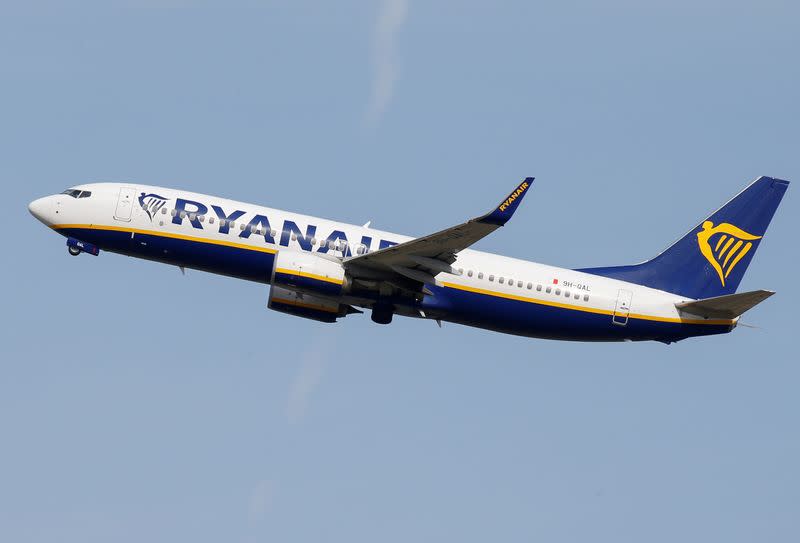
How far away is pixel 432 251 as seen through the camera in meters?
56.0

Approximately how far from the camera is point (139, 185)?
59656mm

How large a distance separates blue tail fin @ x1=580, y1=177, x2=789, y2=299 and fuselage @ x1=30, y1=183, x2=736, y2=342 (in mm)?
1941

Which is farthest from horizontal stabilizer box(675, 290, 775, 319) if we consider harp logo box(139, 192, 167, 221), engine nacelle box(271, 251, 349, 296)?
harp logo box(139, 192, 167, 221)

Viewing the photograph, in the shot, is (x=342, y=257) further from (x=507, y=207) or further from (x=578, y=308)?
(x=578, y=308)

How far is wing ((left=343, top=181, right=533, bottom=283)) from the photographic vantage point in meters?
52.3

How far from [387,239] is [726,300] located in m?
15.5

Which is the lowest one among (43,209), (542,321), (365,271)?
(542,321)

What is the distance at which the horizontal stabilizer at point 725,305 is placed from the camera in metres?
56.2

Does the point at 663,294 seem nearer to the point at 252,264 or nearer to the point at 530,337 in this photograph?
the point at 530,337

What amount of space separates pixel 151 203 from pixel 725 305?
26.4 metres

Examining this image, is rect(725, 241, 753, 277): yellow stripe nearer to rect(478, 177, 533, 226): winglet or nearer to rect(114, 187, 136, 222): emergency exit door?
rect(478, 177, 533, 226): winglet

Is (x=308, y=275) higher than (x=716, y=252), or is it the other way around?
(x=716, y=252)

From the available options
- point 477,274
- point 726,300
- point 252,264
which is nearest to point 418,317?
point 477,274

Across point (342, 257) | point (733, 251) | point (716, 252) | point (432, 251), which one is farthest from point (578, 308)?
→ point (342, 257)
